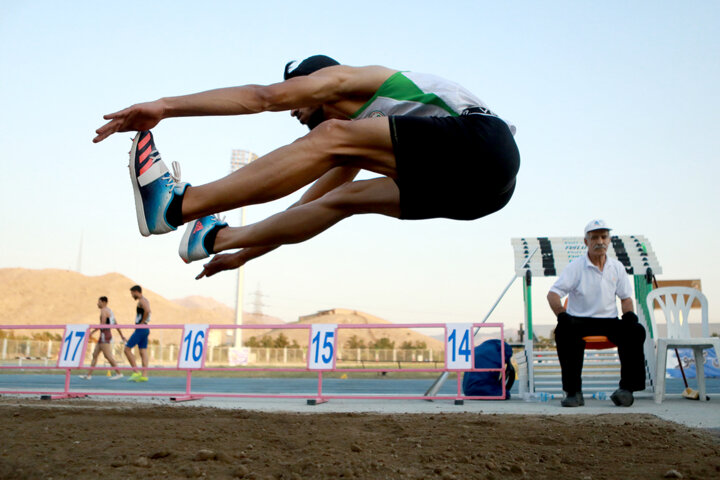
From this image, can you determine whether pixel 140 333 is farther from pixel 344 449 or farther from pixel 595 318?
pixel 344 449

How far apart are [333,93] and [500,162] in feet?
2.59

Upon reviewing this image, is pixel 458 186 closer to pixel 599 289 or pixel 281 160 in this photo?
pixel 281 160

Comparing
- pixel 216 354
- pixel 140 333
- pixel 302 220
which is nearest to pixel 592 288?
pixel 302 220

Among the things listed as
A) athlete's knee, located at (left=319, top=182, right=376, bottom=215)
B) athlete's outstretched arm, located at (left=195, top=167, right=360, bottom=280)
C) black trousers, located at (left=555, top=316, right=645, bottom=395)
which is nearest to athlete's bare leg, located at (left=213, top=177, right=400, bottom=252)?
athlete's knee, located at (left=319, top=182, right=376, bottom=215)

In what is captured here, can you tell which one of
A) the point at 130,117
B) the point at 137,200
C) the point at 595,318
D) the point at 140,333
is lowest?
the point at 140,333

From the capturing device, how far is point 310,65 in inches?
110

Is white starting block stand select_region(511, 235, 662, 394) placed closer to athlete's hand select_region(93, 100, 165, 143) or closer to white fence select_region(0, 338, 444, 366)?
athlete's hand select_region(93, 100, 165, 143)

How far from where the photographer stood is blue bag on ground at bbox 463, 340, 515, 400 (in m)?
7.30

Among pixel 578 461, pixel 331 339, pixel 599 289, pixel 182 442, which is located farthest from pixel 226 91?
pixel 331 339

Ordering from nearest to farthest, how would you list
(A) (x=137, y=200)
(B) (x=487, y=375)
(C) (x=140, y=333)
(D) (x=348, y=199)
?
(A) (x=137, y=200), (D) (x=348, y=199), (B) (x=487, y=375), (C) (x=140, y=333)

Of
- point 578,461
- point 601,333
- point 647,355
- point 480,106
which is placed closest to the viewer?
point 578,461

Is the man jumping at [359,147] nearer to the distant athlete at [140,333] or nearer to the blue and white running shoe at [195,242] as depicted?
the blue and white running shoe at [195,242]

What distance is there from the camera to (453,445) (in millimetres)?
2662

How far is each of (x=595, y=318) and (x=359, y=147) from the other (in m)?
4.22
